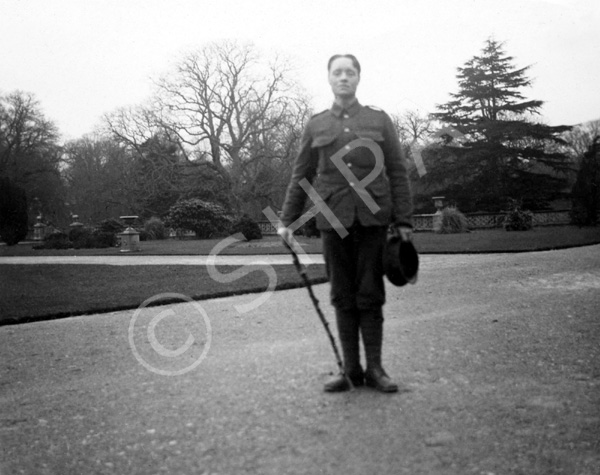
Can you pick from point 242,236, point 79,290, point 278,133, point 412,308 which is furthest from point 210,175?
point 412,308

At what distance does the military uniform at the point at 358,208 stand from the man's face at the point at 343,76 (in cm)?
10

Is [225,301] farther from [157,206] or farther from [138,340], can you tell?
[157,206]

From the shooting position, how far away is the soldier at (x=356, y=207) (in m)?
3.39

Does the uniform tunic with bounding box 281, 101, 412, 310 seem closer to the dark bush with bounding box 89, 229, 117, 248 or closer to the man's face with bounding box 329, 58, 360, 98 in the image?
the man's face with bounding box 329, 58, 360, 98

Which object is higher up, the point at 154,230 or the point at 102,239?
the point at 154,230

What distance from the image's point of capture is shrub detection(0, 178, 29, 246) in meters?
32.5

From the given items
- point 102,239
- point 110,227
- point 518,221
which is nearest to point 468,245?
point 518,221

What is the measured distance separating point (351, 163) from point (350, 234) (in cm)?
43

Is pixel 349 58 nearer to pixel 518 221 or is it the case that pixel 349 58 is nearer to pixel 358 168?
pixel 358 168

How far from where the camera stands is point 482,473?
7.38 ft

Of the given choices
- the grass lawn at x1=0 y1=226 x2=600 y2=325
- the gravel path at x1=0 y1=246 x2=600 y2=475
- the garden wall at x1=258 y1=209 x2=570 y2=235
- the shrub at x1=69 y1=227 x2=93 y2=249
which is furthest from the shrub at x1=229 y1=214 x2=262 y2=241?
the gravel path at x1=0 y1=246 x2=600 y2=475

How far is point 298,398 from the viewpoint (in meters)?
3.28

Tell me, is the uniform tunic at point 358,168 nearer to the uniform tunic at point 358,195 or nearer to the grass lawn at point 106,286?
the uniform tunic at point 358,195

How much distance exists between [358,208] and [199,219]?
28.3m
